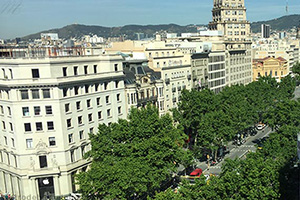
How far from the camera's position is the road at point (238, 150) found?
77.0 metres

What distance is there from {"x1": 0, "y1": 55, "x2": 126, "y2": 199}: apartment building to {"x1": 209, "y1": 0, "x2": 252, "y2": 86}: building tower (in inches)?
3368

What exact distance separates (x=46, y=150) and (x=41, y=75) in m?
13.9

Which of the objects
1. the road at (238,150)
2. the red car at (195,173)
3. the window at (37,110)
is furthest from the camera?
the road at (238,150)

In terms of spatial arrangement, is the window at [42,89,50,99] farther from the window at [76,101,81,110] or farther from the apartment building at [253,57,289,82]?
the apartment building at [253,57,289,82]

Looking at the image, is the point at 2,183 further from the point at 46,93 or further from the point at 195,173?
the point at 195,173

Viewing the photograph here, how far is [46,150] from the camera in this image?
66.4m

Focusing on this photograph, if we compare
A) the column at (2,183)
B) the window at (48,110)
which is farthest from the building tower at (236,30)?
the column at (2,183)

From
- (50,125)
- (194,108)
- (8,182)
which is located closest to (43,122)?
(50,125)

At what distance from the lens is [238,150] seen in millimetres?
89562

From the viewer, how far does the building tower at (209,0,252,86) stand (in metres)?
144

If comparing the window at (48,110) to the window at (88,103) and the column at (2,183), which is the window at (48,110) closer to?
the window at (88,103)

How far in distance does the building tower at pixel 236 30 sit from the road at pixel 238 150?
1611 inches

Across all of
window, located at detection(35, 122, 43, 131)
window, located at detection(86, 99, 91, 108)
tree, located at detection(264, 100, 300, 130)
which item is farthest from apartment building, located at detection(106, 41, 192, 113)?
window, located at detection(35, 122, 43, 131)

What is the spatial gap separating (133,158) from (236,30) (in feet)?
401
